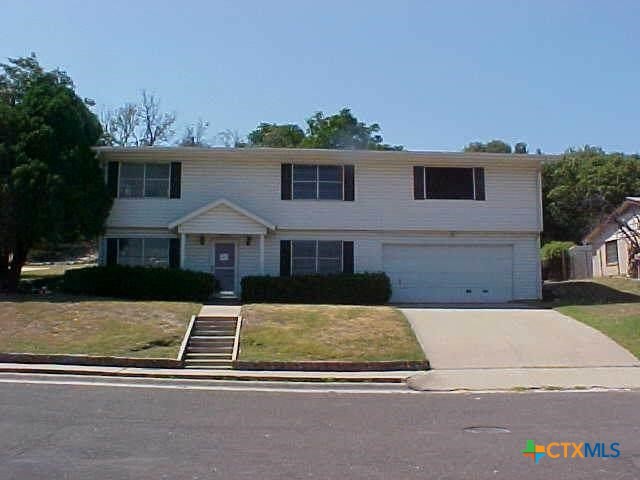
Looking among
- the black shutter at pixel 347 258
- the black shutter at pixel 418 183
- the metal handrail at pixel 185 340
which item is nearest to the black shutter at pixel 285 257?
the black shutter at pixel 347 258

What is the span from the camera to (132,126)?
176 ft

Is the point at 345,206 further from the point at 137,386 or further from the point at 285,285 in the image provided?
the point at 137,386

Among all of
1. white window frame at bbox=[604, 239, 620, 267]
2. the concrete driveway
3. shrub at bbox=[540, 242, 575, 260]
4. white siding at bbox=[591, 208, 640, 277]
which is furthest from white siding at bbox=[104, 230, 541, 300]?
white window frame at bbox=[604, 239, 620, 267]

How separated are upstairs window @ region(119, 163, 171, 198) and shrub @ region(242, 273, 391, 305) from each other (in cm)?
468

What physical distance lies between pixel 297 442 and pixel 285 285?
49.2 feet

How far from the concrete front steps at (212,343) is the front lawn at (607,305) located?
9.03 metres

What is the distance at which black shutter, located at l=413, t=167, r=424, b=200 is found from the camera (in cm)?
2469

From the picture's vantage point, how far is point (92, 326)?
17078mm

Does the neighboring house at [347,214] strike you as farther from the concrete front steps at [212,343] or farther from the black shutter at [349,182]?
the concrete front steps at [212,343]

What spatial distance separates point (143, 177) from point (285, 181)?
192 inches

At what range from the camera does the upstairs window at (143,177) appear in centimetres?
2455

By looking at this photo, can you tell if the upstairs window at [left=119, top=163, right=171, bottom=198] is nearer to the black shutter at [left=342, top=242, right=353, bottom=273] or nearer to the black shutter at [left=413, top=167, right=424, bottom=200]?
the black shutter at [left=342, top=242, right=353, bottom=273]

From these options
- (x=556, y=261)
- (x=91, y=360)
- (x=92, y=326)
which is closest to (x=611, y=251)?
(x=556, y=261)

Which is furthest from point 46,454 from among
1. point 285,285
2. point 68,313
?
point 285,285
